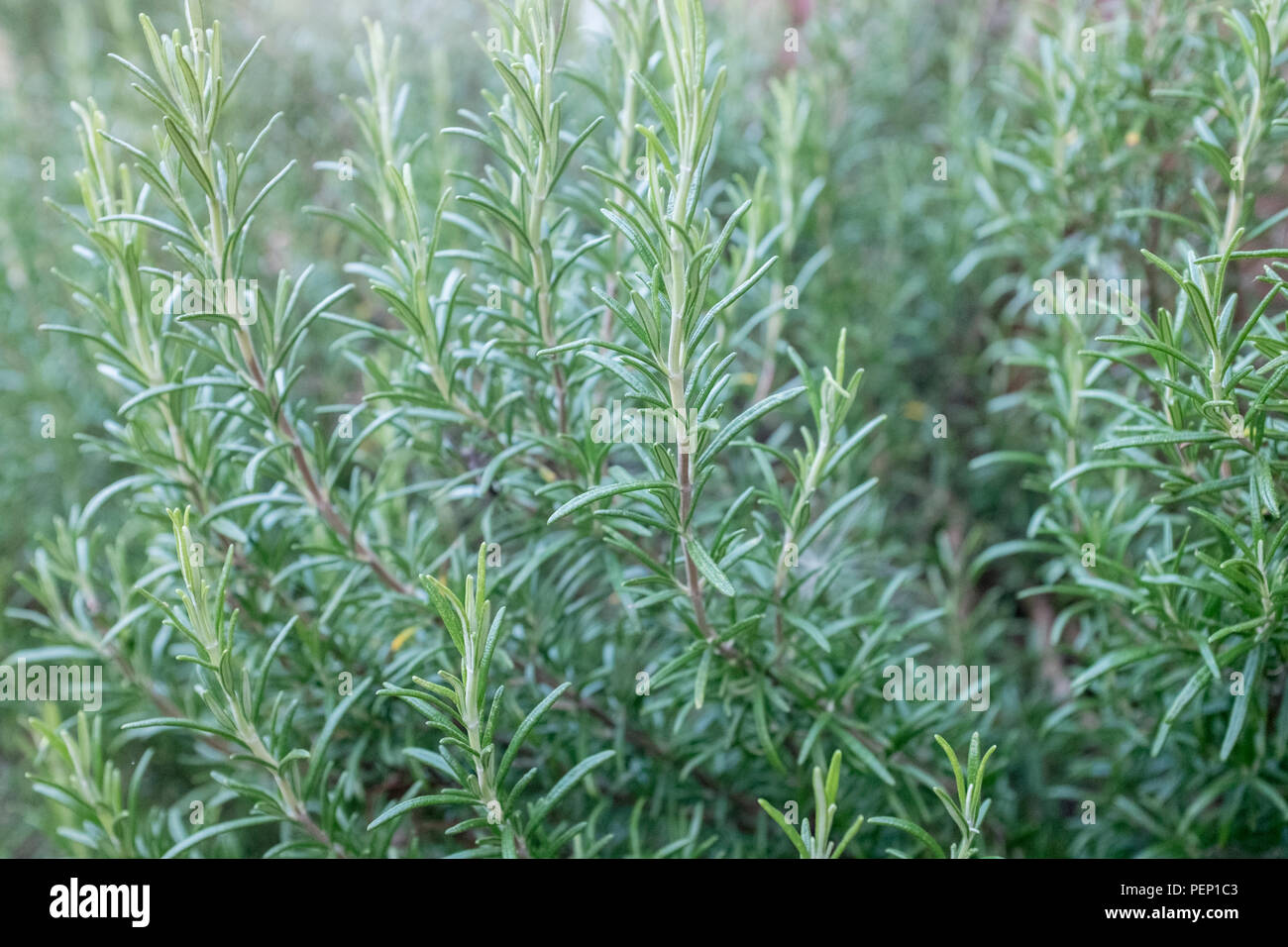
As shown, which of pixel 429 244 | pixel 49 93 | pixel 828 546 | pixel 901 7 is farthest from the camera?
pixel 49 93

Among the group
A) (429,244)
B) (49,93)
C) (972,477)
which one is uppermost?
(49,93)

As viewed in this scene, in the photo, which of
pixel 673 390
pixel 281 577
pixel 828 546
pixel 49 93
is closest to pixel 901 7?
pixel 828 546

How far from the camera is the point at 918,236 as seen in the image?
1.63m

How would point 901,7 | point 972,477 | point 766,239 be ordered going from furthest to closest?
point 901,7
point 972,477
point 766,239

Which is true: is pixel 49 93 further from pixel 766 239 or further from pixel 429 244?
pixel 766 239

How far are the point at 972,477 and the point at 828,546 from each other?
405mm

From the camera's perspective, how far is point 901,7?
5.82ft

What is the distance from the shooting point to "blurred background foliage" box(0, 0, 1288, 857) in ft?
3.96

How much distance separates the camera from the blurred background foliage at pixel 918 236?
121cm

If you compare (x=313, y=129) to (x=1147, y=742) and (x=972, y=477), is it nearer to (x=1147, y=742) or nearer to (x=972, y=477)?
(x=972, y=477)

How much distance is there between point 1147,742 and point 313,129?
1.80m

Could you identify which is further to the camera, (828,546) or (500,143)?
(828,546)
